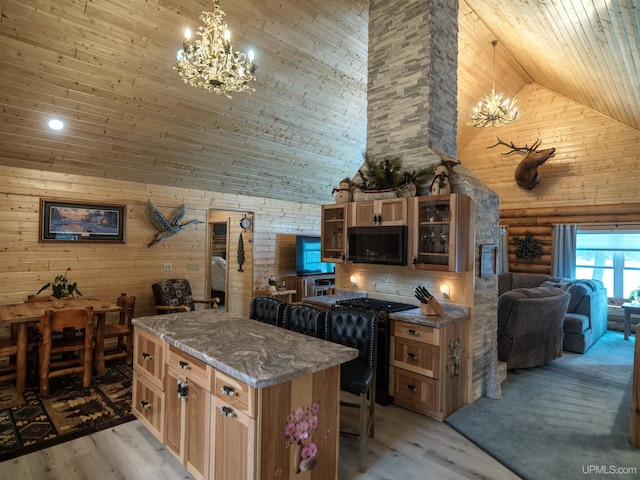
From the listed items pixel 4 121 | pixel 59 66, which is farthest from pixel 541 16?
pixel 4 121

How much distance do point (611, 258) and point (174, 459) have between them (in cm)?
844

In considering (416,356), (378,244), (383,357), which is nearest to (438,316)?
(416,356)

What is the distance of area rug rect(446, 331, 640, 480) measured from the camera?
2752mm

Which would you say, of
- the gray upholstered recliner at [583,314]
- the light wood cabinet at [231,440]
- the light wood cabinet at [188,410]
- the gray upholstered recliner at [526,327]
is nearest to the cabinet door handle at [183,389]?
the light wood cabinet at [188,410]

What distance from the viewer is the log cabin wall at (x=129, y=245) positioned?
450 centimetres

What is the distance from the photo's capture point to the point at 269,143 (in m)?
5.79

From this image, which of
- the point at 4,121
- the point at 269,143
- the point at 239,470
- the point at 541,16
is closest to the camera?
the point at 239,470

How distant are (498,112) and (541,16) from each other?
2.19m

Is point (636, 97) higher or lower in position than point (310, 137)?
higher

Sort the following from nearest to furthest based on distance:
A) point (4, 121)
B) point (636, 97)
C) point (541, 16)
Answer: point (4, 121) < point (541, 16) < point (636, 97)

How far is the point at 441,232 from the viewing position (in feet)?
12.4

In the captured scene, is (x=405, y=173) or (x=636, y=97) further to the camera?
(x=636, y=97)

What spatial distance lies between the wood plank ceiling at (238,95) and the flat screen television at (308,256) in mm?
1121

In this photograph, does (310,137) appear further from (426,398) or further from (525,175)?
(525,175)
